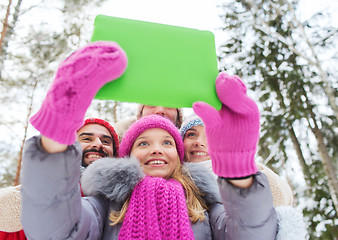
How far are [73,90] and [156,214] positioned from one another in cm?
81

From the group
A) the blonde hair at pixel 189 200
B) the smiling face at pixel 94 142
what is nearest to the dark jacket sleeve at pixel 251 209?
the blonde hair at pixel 189 200

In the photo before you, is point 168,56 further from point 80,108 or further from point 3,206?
point 3,206

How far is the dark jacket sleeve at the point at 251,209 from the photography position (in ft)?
3.65

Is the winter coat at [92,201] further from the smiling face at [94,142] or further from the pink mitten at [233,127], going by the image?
the smiling face at [94,142]

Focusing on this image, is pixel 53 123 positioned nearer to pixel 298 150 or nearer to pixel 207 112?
pixel 207 112

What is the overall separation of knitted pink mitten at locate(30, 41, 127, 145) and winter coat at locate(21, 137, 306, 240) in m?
0.12

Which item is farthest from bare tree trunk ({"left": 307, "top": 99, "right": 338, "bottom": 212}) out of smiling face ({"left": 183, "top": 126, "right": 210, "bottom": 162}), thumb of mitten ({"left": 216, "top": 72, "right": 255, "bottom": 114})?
thumb of mitten ({"left": 216, "top": 72, "right": 255, "bottom": 114})

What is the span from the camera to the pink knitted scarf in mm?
1297

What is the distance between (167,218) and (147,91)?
701 mm

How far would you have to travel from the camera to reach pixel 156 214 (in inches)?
53.6

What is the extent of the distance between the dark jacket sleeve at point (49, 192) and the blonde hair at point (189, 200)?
35cm

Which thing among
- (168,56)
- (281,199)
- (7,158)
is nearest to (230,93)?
(168,56)

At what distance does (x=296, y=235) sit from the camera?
1.19 m

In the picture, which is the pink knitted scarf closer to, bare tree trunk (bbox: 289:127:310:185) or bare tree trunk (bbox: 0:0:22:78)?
bare tree trunk (bbox: 0:0:22:78)
